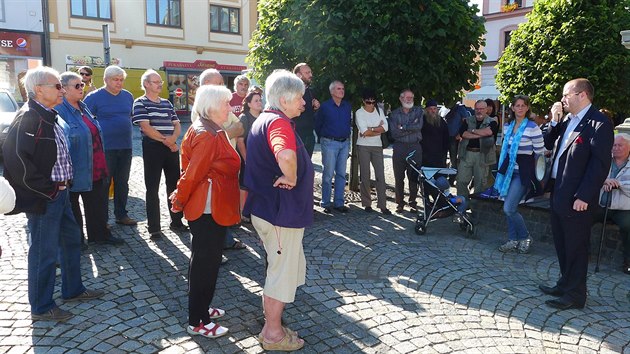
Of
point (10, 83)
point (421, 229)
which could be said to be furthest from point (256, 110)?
point (10, 83)

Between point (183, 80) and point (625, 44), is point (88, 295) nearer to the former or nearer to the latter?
point (625, 44)

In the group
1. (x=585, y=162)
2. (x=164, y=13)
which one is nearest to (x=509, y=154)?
(x=585, y=162)

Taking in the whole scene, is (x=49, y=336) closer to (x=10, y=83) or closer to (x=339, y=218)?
(x=339, y=218)

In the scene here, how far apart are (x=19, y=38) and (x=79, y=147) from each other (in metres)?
23.8

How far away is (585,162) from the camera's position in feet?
14.4

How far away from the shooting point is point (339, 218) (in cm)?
742

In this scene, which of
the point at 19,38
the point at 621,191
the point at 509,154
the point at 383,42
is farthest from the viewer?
the point at 19,38

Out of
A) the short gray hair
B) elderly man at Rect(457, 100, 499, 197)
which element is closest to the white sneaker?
the short gray hair

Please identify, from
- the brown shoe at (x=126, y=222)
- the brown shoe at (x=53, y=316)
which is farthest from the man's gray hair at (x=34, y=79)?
the brown shoe at (x=126, y=222)

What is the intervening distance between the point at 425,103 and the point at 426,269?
3.84m

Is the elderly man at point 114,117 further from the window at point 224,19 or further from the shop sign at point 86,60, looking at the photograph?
the window at point 224,19

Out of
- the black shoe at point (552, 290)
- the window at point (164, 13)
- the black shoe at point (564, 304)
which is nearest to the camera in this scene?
the black shoe at point (564, 304)

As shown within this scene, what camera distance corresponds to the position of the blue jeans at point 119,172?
21.0 ft

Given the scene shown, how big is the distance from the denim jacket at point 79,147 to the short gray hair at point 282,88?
101 inches
